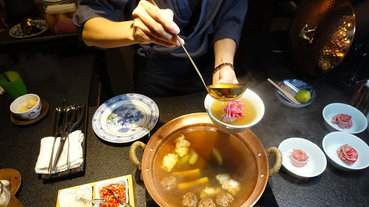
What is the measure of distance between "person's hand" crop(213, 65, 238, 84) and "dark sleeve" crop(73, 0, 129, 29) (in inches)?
33.3

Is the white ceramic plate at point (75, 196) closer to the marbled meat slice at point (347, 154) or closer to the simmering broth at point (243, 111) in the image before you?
the simmering broth at point (243, 111)

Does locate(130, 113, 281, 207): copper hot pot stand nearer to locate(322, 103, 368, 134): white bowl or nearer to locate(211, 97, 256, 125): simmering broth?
locate(211, 97, 256, 125): simmering broth

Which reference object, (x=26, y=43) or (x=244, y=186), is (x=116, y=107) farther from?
(x=26, y=43)

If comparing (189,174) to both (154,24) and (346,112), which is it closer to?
(154,24)

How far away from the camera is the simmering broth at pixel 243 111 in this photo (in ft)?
4.58

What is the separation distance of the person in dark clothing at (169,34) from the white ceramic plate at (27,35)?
1794mm

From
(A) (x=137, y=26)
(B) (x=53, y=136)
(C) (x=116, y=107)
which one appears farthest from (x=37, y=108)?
(A) (x=137, y=26)

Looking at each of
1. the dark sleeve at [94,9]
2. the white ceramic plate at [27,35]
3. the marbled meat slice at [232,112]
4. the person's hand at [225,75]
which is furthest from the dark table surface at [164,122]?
the dark sleeve at [94,9]

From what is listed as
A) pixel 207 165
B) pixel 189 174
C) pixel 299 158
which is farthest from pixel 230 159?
pixel 299 158

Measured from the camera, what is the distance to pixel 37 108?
1.93 meters

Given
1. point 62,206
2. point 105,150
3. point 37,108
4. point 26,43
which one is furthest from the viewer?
point 26,43

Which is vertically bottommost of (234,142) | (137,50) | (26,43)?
(26,43)

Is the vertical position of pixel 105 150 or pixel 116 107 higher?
pixel 116 107

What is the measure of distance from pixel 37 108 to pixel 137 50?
0.98m
